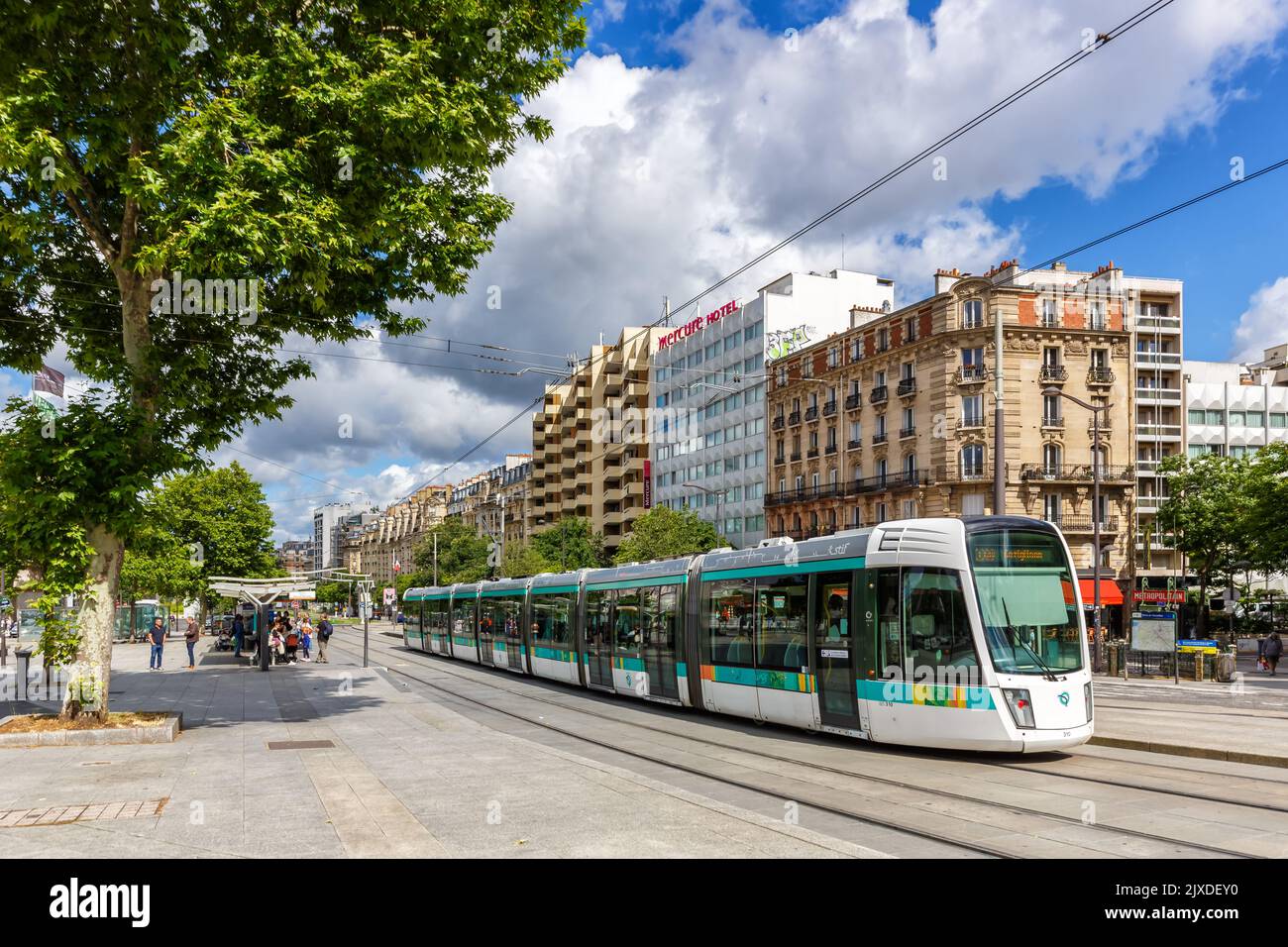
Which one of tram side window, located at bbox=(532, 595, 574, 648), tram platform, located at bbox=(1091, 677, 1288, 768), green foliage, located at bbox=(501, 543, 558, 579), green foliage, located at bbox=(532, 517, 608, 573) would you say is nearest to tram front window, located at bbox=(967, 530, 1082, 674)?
tram platform, located at bbox=(1091, 677, 1288, 768)

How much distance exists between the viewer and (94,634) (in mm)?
14578

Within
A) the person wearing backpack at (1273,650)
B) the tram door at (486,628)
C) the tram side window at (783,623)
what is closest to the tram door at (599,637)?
the tram side window at (783,623)

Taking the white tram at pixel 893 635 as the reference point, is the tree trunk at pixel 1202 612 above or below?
below

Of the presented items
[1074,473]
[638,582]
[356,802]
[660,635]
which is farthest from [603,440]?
[356,802]

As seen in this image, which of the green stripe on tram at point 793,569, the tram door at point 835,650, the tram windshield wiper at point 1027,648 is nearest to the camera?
the tram windshield wiper at point 1027,648

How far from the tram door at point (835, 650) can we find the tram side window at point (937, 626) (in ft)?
3.60

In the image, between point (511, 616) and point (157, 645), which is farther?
point (157, 645)

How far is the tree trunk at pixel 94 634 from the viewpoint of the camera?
14.6 metres

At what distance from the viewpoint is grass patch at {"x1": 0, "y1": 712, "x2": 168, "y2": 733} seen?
1427 cm

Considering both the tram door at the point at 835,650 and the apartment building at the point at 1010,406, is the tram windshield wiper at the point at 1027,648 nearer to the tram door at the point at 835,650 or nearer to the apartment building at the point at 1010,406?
the tram door at the point at 835,650

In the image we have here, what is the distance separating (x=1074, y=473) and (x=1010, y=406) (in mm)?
4711

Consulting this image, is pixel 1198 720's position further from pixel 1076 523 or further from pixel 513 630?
pixel 1076 523

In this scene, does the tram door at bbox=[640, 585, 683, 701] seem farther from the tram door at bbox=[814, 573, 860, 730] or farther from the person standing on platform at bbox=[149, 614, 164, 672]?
the person standing on platform at bbox=[149, 614, 164, 672]
